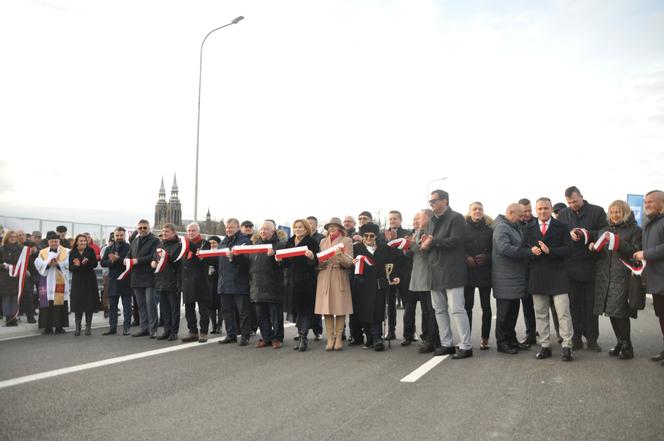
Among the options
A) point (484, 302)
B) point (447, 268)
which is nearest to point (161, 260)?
point (447, 268)

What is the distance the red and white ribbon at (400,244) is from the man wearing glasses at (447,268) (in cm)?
116

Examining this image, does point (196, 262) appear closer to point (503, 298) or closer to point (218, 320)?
point (218, 320)

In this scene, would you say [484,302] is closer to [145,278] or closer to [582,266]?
[582,266]

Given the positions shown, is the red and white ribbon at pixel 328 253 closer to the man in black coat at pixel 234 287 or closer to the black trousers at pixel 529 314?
the man in black coat at pixel 234 287

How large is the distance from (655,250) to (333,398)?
475 centimetres

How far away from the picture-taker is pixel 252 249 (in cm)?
1062

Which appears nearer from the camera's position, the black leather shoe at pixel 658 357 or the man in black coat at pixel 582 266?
the black leather shoe at pixel 658 357

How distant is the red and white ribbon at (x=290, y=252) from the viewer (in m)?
10.0

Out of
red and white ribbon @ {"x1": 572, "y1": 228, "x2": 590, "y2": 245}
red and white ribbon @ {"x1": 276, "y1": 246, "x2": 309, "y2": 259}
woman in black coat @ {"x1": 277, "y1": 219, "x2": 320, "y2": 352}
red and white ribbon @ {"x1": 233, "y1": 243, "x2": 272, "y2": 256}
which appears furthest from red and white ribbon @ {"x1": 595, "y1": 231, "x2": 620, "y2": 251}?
red and white ribbon @ {"x1": 233, "y1": 243, "x2": 272, "y2": 256}

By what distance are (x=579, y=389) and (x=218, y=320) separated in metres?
8.50

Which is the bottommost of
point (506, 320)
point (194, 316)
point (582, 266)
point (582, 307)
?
point (194, 316)

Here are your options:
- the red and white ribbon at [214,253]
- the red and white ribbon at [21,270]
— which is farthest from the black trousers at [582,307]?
the red and white ribbon at [21,270]

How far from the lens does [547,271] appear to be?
888 cm

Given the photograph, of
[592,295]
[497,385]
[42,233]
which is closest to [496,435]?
[497,385]
